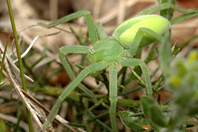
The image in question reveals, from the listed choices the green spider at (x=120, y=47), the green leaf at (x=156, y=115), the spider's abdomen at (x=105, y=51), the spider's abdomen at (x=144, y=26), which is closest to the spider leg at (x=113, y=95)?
the green spider at (x=120, y=47)

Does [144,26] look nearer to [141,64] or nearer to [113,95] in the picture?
[141,64]

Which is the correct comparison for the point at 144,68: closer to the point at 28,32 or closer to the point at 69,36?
the point at 69,36

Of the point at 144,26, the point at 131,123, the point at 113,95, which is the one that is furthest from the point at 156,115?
the point at 144,26

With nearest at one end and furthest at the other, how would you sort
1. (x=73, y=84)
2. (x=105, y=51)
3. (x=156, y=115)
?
1. (x=156, y=115)
2. (x=73, y=84)
3. (x=105, y=51)

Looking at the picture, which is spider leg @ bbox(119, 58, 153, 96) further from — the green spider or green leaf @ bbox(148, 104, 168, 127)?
green leaf @ bbox(148, 104, 168, 127)

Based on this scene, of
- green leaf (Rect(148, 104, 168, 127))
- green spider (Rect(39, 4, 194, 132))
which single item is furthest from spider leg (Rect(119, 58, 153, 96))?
green leaf (Rect(148, 104, 168, 127))

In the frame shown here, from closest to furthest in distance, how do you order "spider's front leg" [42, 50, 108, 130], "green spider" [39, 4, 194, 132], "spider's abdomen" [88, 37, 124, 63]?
1. "spider's front leg" [42, 50, 108, 130]
2. "green spider" [39, 4, 194, 132]
3. "spider's abdomen" [88, 37, 124, 63]

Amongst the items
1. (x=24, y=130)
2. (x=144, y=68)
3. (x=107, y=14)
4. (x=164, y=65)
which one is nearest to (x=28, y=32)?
(x=107, y=14)
